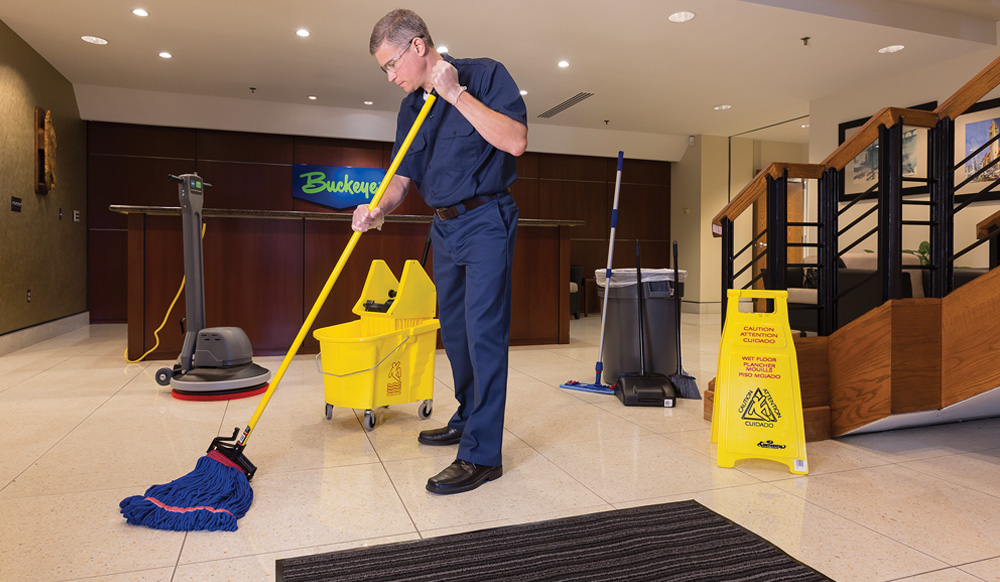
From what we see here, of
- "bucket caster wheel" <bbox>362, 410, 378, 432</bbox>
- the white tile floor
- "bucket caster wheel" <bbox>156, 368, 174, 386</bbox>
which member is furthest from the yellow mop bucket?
"bucket caster wheel" <bbox>156, 368, 174, 386</bbox>

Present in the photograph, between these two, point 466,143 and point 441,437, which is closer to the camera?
point 466,143

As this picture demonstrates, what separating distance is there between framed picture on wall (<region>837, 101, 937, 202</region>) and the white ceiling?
53 centimetres

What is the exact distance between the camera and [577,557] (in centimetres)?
139

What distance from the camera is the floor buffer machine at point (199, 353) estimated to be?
3084 millimetres

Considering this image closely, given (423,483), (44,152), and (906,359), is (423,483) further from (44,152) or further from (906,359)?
(44,152)

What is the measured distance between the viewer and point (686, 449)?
2285 millimetres

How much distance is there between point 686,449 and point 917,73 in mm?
5979

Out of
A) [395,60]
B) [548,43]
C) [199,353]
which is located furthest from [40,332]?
[395,60]

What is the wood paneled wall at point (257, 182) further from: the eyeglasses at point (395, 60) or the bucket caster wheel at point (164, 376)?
the eyeglasses at point (395, 60)

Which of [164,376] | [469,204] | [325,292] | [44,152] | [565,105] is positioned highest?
[565,105]

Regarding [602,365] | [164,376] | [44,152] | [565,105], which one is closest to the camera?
[164,376]

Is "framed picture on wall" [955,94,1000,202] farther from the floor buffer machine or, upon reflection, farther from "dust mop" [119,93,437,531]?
"dust mop" [119,93,437,531]

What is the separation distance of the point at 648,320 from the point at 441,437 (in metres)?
1.54

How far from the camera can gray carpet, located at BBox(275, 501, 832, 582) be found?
1304mm
